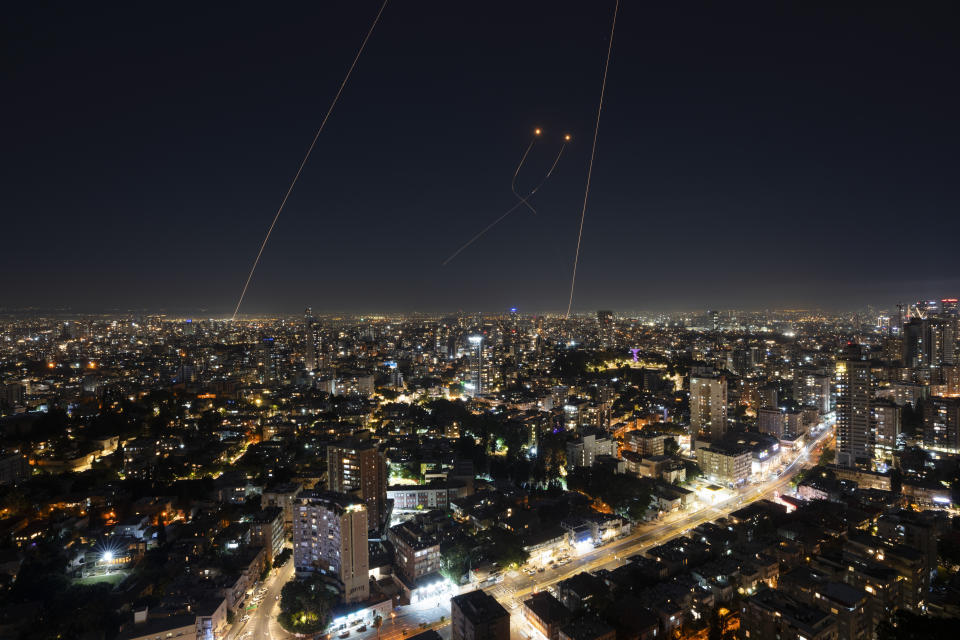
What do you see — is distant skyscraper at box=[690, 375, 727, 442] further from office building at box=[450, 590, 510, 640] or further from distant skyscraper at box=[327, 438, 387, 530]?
office building at box=[450, 590, 510, 640]

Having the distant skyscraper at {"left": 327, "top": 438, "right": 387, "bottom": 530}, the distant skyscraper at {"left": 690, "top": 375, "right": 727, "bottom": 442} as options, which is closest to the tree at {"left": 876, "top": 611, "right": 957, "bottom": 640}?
the distant skyscraper at {"left": 327, "top": 438, "right": 387, "bottom": 530}

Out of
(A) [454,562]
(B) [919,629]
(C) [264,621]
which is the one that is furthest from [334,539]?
(B) [919,629]

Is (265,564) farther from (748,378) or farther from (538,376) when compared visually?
(748,378)

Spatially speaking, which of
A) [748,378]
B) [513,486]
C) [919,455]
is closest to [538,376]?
[748,378]

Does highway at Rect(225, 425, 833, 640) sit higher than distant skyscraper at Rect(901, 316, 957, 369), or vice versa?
distant skyscraper at Rect(901, 316, 957, 369)

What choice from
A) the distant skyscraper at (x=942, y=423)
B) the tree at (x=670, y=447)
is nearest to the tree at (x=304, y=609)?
the tree at (x=670, y=447)

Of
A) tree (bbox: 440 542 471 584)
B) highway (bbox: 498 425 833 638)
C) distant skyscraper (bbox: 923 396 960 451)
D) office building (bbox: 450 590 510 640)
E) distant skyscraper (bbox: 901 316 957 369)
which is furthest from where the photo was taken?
distant skyscraper (bbox: 901 316 957 369)
